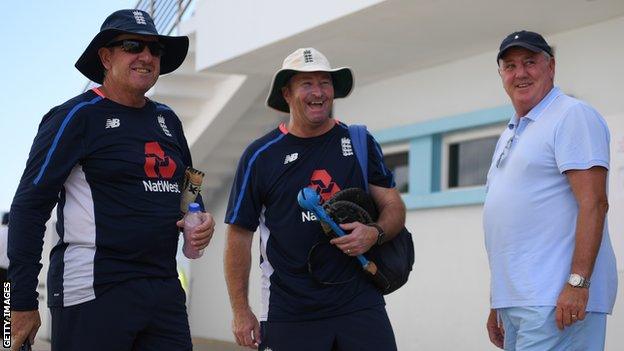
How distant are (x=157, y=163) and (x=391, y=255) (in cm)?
115

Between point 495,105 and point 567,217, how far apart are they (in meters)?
4.91

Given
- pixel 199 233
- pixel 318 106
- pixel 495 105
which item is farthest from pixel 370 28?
pixel 199 233

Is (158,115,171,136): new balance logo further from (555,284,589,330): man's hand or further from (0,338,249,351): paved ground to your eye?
(0,338,249,351): paved ground

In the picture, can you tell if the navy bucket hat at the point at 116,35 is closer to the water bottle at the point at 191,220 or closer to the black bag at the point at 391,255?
the water bottle at the point at 191,220

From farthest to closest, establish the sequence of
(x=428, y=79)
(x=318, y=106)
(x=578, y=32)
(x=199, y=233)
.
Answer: (x=428, y=79)
(x=578, y=32)
(x=318, y=106)
(x=199, y=233)

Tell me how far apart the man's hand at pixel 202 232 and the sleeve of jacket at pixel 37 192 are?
1.85 ft

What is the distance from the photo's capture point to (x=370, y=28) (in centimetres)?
869

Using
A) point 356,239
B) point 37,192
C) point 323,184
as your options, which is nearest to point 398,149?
point 323,184

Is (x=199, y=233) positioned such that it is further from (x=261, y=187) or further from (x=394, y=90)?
(x=394, y=90)

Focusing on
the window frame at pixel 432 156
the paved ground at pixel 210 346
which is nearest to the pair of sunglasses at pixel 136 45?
the window frame at pixel 432 156

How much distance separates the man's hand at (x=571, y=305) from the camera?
3.98 metres

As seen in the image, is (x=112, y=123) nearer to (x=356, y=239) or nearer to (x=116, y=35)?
(x=116, y=35)

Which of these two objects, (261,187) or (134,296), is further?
(261,187)

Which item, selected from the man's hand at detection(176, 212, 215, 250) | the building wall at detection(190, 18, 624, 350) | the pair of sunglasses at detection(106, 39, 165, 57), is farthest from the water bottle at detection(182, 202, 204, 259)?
the building wall at detection(190, 18, 624, 350)
